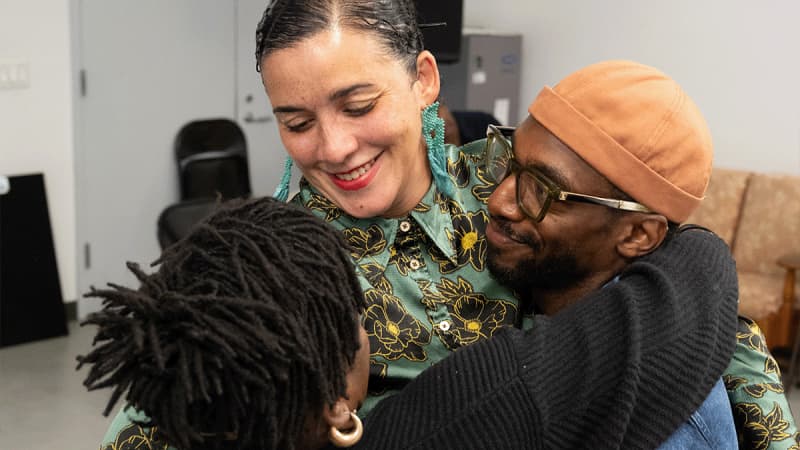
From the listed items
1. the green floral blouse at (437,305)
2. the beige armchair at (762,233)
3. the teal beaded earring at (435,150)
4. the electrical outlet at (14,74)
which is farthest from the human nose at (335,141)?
the electrical outlet at (14,74)

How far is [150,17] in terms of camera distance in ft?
18.8

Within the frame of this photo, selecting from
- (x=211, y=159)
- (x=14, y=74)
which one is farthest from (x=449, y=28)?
(x=14, y=74)

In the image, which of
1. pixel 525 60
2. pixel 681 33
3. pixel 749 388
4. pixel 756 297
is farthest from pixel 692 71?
pixel 749 388

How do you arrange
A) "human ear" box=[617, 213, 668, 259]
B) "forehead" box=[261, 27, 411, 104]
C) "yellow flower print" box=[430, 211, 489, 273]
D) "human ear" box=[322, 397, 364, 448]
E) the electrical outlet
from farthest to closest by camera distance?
the electrical outlet
"yellow flower print" box=[430, 211, 489, 273]
"human ear" box=[617, 213, 668, 259]
"forehead" box=[261, 27, 411, 104]
"human ear" box=[322, 397, 364, 448]

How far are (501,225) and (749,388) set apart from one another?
0.45 metres

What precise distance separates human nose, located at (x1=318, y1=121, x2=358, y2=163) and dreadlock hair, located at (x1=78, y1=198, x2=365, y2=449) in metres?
0.27

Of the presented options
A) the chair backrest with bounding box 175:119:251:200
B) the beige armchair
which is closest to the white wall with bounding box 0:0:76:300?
the chair backrest with bounding box 175:119:251:200

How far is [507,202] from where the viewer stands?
141 centimetres

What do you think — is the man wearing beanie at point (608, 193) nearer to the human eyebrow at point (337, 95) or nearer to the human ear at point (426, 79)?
the human ear at point (426, 79)

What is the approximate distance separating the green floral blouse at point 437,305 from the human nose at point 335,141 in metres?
0.14

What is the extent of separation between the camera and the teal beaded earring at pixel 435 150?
5.04 ft

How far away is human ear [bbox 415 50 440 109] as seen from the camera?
1.45 metres

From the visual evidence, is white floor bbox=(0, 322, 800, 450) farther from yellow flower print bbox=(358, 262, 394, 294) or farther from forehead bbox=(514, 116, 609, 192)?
forehead bbox=(514, 116, 609, 192)

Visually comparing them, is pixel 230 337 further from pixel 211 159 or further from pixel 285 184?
pixel 211 159
